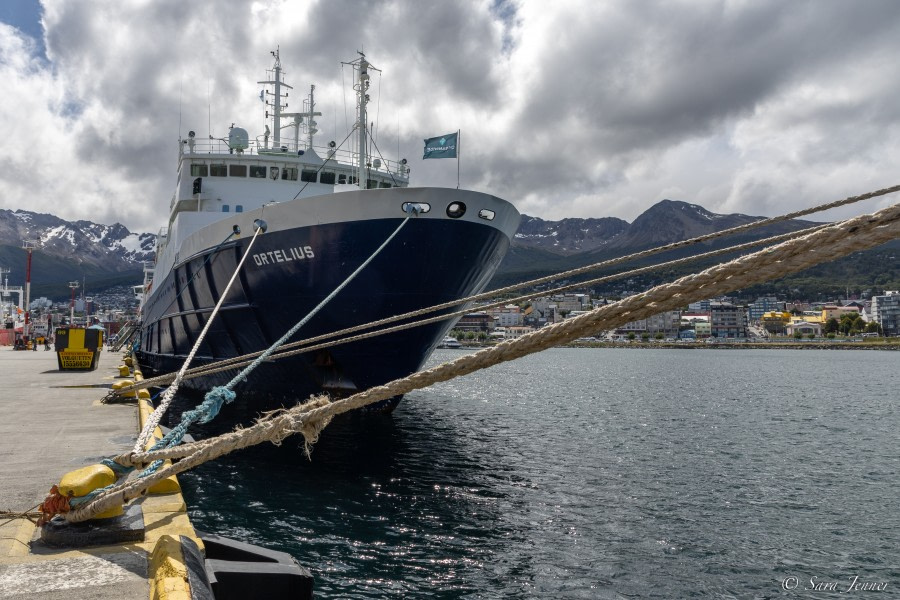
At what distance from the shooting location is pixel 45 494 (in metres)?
5.38

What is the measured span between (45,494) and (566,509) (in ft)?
23.7

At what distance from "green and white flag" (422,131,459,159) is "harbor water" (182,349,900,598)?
680cm

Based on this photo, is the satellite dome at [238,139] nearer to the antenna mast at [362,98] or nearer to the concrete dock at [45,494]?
the antenna mast at [362,98]

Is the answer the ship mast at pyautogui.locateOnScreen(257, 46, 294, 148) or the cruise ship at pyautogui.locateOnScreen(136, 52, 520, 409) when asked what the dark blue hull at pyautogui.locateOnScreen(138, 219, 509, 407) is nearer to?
the cruise ship at pyautogui.locateOnScreen(136, 52, 520, 409)

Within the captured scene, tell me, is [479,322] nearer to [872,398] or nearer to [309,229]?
[872,398]

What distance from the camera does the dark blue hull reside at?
1237cm

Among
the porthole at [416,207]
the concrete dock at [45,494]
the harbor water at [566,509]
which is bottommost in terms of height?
the harbor water at [566,509]

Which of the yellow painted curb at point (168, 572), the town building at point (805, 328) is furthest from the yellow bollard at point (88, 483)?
the town building at point (805, 328)

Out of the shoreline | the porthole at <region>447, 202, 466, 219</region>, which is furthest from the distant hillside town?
the porthole at <region>447, 202, 466, 219</region>

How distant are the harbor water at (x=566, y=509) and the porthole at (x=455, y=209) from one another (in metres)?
5.20

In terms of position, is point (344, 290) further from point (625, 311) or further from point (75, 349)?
point (75, 349)

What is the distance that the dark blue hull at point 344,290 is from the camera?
40.6 feet

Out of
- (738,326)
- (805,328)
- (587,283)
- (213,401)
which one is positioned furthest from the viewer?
(738,326)

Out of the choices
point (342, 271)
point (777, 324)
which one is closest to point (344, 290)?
point (342, 271)
